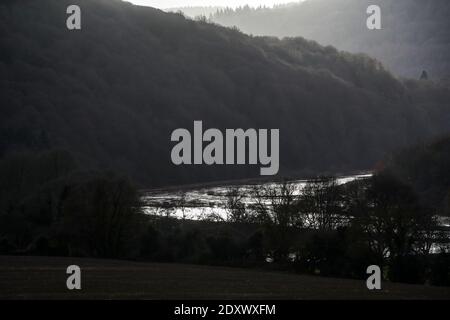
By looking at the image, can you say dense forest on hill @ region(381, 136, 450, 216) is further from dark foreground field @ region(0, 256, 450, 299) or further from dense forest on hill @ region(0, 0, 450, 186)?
dark foreground field @ region(0, 256, 450, 299)

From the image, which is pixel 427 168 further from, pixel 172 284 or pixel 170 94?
pixel 170 94

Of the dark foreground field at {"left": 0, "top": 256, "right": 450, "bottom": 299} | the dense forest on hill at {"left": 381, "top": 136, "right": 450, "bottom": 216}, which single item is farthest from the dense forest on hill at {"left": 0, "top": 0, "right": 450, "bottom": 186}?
the dark foreground field at {"left": 0, "top": 256, "right": 450, "bottom": 299}

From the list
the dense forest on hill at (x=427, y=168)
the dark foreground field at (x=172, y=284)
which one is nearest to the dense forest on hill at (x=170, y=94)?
the dense forest on hill at (x=427, y=168)

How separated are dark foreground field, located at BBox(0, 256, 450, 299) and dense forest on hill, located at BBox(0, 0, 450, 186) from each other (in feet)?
179

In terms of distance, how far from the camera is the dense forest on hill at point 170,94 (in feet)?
315

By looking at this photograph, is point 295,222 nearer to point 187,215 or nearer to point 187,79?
point 187,215

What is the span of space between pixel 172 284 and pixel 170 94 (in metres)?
101

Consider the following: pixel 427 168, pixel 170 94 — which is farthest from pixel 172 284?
pixel 170 94

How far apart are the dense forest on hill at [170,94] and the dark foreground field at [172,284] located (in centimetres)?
5462

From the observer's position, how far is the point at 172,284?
2044 centimetres

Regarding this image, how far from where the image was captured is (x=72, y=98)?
10831 cm

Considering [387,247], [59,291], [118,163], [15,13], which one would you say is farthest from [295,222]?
[15,13]

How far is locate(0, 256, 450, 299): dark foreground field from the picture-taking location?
58.9 ft

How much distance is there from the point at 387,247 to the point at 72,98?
281 ft
